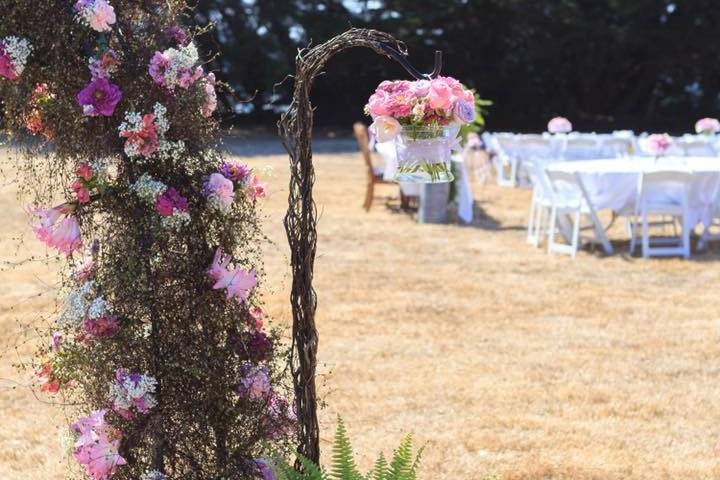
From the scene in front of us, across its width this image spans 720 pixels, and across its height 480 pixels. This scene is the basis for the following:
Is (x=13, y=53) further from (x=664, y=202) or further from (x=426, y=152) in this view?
(x=664, y=202)

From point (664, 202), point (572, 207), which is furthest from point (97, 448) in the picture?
point (664, 202)

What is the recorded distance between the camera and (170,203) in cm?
246

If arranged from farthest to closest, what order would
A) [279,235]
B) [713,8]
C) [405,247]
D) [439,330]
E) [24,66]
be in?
1. [713,8]
2. [279,235]
3. [405,247]
4. [439,330]
5. [24,66]

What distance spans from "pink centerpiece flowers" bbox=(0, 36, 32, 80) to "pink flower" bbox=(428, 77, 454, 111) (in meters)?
1.05

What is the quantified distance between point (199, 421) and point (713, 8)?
25020 millimetres

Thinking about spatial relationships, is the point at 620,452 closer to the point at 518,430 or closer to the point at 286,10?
the point at 518,430

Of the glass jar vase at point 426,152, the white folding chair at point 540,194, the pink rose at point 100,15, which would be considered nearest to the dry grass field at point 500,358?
the white folding chair at point 540,194

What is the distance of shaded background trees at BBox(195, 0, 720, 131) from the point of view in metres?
24.6

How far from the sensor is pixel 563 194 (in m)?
8.39

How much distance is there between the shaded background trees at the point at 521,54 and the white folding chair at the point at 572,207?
16.6m

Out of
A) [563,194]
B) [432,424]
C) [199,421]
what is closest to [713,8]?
[563,194]

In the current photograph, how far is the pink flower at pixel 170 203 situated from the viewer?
2.45 m

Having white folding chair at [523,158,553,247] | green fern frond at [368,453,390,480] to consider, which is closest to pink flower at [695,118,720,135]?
white folding chair at [523,158,553,247]

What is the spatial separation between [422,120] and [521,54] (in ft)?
80.6
